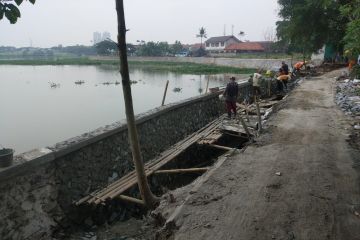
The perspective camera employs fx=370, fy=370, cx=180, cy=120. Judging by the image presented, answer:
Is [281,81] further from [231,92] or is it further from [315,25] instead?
[315,25]

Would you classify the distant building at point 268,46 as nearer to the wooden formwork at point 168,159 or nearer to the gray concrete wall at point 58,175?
the wooden formwork at point 168,159

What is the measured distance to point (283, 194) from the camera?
5359 mm

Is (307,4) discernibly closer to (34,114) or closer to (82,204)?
(34,114)

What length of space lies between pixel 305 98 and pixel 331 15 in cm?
1258

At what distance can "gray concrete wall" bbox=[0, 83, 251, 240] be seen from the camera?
5293 mm

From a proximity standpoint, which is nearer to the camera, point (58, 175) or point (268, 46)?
point (58, 175)

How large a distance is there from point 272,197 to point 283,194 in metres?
0.21

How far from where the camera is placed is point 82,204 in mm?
6391

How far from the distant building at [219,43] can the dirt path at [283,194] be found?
84.1 meters

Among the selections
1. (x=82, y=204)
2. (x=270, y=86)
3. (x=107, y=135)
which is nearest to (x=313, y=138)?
(x=107, y=135)

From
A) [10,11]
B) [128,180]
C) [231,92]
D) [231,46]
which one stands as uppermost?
[10,11]

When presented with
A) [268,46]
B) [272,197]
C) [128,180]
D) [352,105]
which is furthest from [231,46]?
[272,197]

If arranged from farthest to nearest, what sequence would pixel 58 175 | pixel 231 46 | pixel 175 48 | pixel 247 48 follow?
pixel 175 48, pixel 231 46, pixel 247 48, pixel 58 175

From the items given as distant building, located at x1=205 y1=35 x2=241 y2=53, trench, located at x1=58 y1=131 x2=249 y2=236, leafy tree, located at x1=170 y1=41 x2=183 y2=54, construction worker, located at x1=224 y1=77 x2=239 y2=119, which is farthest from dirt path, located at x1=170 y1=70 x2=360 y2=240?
distant building, located at x1=205 y1=35 x2=241 y2=53
